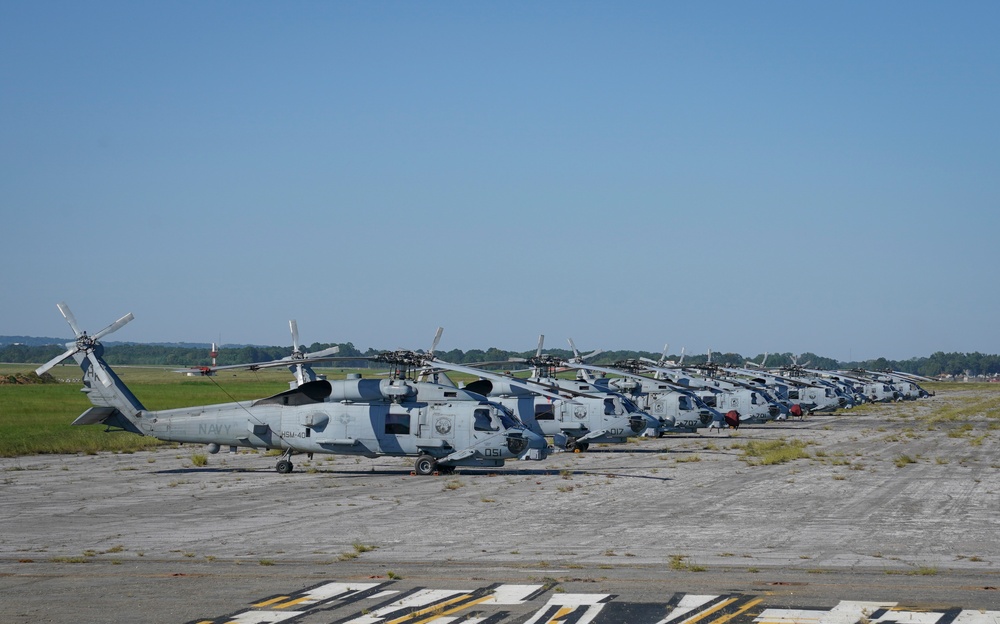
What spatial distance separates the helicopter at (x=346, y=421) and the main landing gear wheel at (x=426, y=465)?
0.09ft

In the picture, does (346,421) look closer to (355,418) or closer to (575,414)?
(355,418)

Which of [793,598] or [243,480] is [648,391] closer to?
[243,480]

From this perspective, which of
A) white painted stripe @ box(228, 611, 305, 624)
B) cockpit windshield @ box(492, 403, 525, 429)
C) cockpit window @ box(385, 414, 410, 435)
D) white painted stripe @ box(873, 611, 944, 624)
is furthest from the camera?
cockpit window @ box(385, 414, 410, 435)

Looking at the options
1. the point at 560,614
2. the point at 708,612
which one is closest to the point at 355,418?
the point at 560,614

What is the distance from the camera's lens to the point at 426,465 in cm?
2942

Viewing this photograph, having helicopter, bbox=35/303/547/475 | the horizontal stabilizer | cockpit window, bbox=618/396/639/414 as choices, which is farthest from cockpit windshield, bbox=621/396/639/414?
the horizontal stabilizer

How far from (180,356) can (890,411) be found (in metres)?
150

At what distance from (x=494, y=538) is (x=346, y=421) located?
39.4 feet

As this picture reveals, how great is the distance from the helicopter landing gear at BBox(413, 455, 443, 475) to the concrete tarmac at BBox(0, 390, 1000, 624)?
0.57 meters

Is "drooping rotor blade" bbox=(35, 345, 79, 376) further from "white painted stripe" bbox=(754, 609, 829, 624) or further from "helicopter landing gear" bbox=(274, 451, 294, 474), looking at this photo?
"white painted stripe" bbox=(754, 609, 829, 624)

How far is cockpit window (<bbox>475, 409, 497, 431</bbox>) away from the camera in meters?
29.0

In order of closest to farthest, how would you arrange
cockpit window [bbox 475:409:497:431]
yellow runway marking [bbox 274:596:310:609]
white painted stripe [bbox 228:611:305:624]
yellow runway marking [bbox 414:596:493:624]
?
white painted stripe [bbox 228:611:305:624], yellow runway marking [bbox 414:596:493:624], yellow runway marking [bbox 274:596:310:609], cockpit window [bbox 475:409:497:431]

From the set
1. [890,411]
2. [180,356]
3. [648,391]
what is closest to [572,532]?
[648,391]

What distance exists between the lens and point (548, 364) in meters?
37.8
